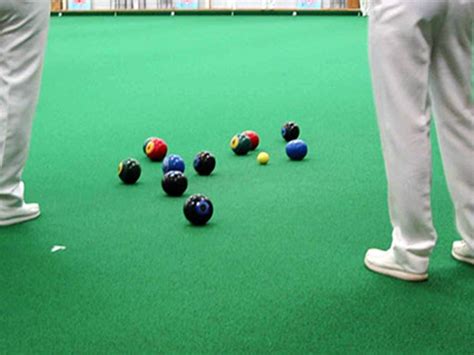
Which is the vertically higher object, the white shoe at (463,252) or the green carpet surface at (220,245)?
the white shoe at (463,252)

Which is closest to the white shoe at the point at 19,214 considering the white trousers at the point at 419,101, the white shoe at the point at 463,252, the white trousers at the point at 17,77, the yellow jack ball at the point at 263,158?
→ the white trousers at the point at 17,77

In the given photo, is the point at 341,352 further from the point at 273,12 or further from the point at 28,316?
the point at 273,12

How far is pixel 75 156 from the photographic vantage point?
419cm

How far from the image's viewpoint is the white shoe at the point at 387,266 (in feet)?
8.15

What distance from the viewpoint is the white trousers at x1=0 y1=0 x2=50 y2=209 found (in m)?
2.88

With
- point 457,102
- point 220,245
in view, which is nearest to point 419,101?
point 457,102

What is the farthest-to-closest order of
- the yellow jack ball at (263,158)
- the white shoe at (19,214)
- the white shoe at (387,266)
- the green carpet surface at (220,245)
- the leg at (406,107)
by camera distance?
the yellow jack ball at (263,158) < the white shoe at (19,214) < the white shoe at (387,266) < the leg at (406,107) < the green carpet surface at (220,245)

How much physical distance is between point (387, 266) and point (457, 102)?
0.52 metres

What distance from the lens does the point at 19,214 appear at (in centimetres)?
310

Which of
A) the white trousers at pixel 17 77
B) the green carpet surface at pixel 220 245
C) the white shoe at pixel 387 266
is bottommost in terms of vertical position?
the green carpet surface at pixel 220 245

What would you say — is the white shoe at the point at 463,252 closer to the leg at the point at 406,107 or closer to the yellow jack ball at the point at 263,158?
the leg at the point at 406,107

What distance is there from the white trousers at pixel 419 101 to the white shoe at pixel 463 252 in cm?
17

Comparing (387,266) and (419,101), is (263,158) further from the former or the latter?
(419,101)

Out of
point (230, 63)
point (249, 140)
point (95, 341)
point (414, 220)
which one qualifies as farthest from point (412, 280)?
point (230, 63)
